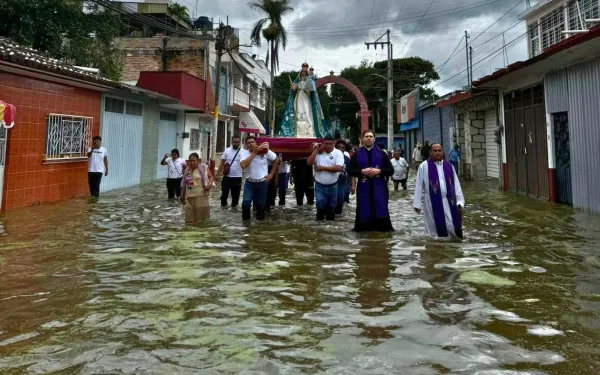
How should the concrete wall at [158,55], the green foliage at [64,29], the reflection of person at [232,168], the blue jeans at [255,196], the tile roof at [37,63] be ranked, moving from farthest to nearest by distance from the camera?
the concrete wall at [158,55] → the green foliage at [64,29] → the reflection of person at [232,168] → the tile roof at [37,63] → the blue jeans at [255,196]

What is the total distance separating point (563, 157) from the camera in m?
10.8

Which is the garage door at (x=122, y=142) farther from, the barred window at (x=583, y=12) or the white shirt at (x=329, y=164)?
the barred window at (x=583, y=12)

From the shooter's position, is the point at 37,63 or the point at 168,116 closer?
the point at 37,63

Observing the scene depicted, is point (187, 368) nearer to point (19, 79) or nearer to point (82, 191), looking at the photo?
point (19, 79)

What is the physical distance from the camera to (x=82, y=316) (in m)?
3.57

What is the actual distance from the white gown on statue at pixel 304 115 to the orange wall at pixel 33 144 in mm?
5846

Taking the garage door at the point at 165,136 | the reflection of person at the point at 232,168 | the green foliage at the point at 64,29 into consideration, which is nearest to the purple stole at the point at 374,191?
the reflection of person at the point at 232,168

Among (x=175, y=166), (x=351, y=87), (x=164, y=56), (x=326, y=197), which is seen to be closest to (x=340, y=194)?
(x=326, y=197)

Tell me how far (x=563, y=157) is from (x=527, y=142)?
2.08 meters

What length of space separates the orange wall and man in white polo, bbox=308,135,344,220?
6.39 m

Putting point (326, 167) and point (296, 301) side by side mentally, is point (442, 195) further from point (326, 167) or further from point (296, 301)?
point (296, 301)

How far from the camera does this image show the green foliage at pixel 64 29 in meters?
17.7

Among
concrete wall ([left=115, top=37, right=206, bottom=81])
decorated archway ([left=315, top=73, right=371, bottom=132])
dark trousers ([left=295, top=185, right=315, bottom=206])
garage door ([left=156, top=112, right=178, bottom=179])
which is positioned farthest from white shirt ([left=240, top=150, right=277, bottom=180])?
concrete wall ([left=115, top=37, right=206, bottom=81])

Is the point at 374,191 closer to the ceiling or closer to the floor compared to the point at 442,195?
closer to the ceiling
